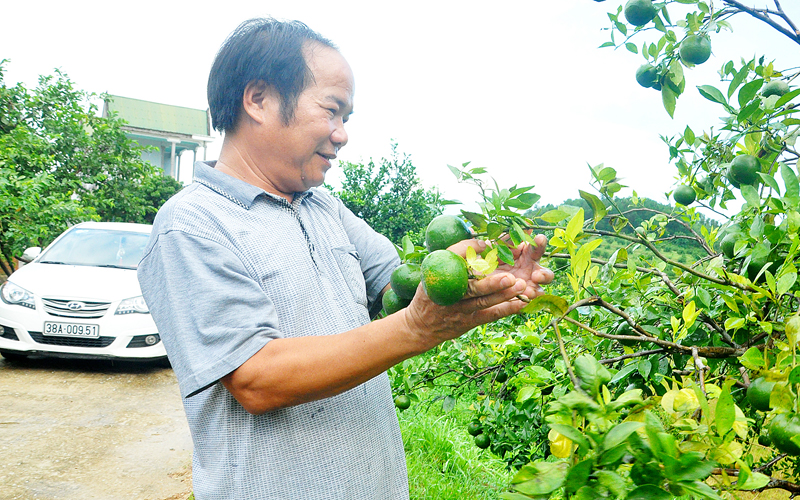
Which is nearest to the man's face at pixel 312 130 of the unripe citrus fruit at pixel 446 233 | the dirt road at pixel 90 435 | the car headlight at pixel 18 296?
the unripe citrus fruit at pixel 446 233

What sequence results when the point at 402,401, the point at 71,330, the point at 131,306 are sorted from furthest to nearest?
1. the point at 131,306
2. the point at 71,330
3. the point at 402,401

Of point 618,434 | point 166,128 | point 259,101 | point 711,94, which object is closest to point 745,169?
point 711,94

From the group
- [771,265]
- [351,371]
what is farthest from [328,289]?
[771,265]

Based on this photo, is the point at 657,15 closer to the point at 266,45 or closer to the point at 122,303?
the point at 266,45

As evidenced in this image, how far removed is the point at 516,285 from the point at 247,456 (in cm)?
73

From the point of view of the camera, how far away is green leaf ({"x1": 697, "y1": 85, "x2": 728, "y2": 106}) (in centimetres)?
134

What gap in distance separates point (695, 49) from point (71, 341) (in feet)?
18.0

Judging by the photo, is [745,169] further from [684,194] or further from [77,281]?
[77,281]

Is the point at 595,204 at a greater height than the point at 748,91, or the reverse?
the point at 748,91

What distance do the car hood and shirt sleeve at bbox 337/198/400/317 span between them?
4186mm

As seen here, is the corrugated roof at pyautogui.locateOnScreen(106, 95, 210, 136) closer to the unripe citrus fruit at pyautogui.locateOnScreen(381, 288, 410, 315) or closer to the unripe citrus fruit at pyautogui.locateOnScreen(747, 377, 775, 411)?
the unripe citrus fruit at pyautogui.locateOnScreen(381, 288, 410, 315)

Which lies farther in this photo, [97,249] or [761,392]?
[97,249]

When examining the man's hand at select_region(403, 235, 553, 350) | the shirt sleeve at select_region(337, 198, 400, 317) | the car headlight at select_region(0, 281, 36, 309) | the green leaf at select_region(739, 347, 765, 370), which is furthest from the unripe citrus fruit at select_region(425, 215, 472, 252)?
the car headlight at select_region(0, 281, 36, 309)

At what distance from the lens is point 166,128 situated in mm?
21344
